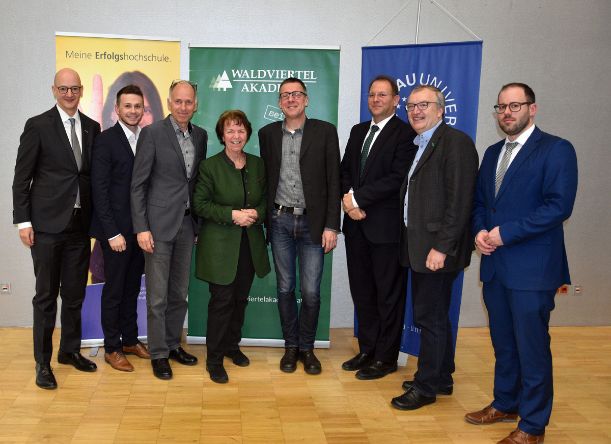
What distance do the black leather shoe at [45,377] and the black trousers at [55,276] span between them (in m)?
0.04

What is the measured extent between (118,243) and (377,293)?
1.65m

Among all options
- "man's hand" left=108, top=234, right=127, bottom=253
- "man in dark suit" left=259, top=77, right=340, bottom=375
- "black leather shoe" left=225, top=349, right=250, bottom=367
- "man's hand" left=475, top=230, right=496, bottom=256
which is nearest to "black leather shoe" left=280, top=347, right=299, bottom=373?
"man in dark suit" left=259, top=77, right=340, bottom=375

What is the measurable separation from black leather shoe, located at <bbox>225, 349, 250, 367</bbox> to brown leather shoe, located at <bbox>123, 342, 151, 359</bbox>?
1.85 ft

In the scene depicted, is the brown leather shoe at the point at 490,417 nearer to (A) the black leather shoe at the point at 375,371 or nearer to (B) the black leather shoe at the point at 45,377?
(A) the black leather shoe at the point at 375,371

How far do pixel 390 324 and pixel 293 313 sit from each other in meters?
0.64

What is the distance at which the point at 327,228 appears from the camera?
3.63m

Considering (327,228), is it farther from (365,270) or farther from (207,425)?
(207,425)

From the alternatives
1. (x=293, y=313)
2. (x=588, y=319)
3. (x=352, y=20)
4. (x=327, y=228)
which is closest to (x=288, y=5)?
(x=352, y=20)

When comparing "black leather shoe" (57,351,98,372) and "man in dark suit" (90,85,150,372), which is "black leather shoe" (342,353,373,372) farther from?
"black leather shoe" (57,351,98,372)

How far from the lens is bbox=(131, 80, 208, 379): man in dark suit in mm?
3444

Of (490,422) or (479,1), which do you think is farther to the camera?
(479,1)

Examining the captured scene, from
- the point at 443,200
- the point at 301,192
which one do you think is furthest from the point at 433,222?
the point at 301,192

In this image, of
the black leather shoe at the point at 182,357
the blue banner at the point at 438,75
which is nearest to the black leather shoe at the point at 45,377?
the black leather shoe at the point at 182,357

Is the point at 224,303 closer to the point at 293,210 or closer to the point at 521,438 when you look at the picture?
the point at 293,210
